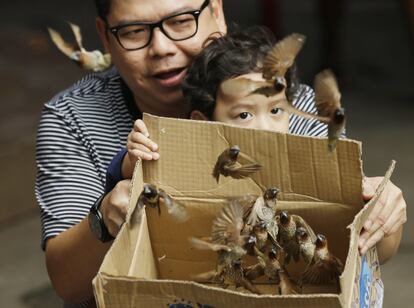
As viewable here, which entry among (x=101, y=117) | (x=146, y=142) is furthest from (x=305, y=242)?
(x=101, y=117)

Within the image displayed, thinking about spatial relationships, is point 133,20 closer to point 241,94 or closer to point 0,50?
point 241,94

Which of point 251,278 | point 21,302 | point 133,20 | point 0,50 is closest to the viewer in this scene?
point 251,278

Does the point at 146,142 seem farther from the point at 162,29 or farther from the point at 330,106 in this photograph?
the point at 162,29

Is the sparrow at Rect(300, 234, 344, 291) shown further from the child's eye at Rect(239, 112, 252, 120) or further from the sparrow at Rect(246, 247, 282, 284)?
the child's eye at Rect(239, 112, 252, 120)

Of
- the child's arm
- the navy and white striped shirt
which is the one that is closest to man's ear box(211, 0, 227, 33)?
the navy and white striped shirt

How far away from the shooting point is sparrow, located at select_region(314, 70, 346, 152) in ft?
5.86

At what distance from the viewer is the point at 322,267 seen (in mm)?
1782

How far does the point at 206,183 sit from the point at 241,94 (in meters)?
0.33

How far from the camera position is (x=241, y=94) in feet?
7.14

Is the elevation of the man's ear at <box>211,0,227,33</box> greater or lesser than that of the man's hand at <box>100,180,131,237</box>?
greater

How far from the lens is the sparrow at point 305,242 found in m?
1.75

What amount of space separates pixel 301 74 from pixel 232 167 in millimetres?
4522

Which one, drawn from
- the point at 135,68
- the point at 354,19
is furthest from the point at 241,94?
the point at 354,19

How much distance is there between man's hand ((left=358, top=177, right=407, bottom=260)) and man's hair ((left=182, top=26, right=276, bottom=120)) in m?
0.43
